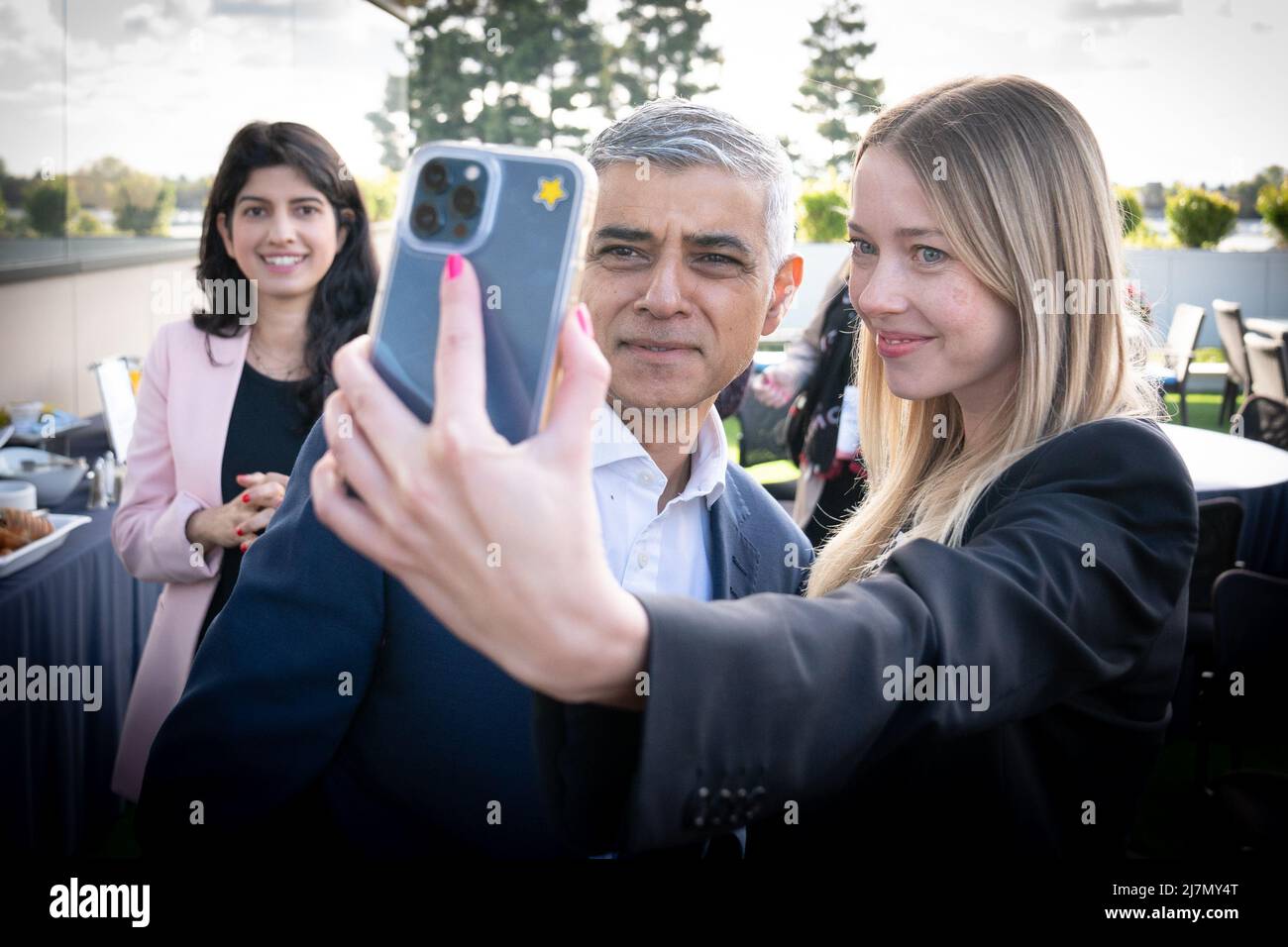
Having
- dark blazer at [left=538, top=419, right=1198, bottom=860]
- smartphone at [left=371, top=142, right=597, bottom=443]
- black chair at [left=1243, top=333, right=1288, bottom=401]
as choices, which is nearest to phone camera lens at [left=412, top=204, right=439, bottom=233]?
smartphone at [left=371, top=142, right=597, bottom=443]

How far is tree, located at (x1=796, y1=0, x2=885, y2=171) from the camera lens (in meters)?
24.7

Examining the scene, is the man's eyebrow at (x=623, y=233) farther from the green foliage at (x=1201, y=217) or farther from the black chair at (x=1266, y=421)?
the green foliage at (x=1201, y=217)

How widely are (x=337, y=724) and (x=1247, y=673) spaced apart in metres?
2.86

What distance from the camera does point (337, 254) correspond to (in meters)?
3.14

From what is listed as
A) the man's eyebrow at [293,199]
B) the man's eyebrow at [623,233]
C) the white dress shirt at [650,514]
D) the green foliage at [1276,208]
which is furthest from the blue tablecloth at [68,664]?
the green foliage at [1276,208]

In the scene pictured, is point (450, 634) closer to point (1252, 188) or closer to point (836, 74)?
point (1252, 188)

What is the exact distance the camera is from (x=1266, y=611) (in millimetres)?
3156

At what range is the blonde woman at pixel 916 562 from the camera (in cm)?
57

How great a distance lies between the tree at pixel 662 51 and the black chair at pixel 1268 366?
17.3 m

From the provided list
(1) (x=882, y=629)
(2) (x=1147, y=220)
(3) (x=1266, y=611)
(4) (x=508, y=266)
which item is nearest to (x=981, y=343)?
(1) (x=882, y=629)

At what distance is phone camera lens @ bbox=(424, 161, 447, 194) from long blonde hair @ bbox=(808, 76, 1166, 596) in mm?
733

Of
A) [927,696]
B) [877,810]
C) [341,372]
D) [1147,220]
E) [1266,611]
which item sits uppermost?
[1147,220]
